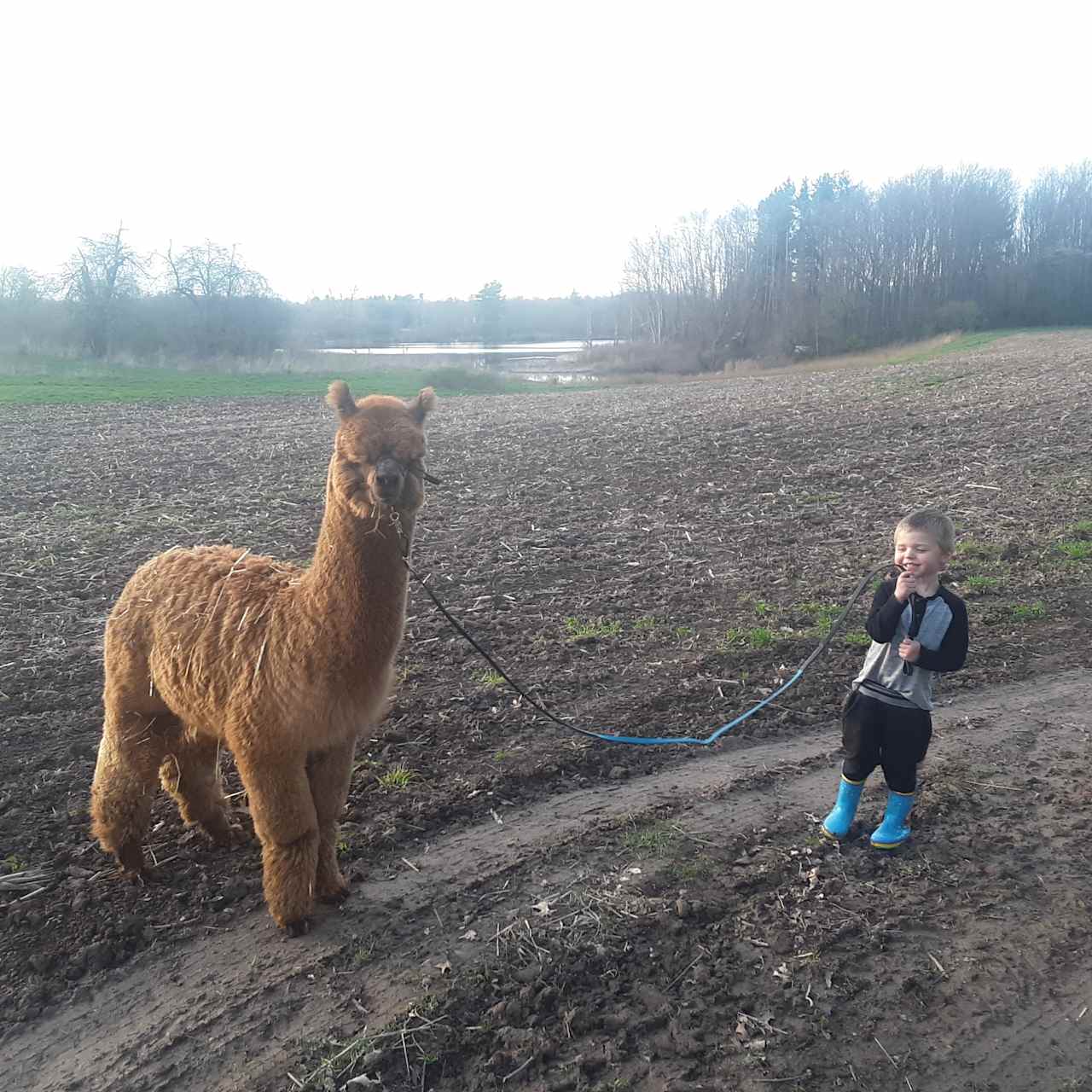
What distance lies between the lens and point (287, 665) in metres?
3.49

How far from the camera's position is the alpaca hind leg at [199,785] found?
4209 millimetres

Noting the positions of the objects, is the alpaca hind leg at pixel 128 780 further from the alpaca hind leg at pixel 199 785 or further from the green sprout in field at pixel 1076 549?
the green sprout in field at pixel 1076 549

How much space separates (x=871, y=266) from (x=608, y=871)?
7454cm

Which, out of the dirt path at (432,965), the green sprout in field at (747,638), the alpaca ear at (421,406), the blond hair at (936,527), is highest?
the alpaca ear at (421,406)

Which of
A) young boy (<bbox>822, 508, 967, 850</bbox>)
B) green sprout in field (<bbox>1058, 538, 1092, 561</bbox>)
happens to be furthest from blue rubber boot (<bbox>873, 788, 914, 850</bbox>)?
green sprout in field (<bbox>1058, 538, 1092, 561</bbox>)

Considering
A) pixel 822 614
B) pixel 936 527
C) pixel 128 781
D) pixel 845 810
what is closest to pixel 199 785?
pixel 128 781

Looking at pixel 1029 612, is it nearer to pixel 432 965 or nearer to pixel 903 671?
pixel 903 671

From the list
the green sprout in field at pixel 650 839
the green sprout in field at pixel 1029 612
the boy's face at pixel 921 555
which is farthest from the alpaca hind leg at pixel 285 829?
the green sprout in field at pixel 1029 612

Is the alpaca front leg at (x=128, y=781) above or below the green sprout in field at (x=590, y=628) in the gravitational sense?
above

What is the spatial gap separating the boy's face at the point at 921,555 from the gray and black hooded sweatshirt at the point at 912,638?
0.16 metres

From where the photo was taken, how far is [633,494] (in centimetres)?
1308

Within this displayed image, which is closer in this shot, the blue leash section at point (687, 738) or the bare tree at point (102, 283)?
the blue leash section at point (687, 738)

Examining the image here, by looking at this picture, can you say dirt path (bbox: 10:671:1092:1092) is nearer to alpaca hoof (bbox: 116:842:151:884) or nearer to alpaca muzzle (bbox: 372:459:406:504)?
alpaca hoof (bbox: 116:842:151:884)

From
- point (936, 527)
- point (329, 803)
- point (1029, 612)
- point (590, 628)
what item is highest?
point (936, 527)
